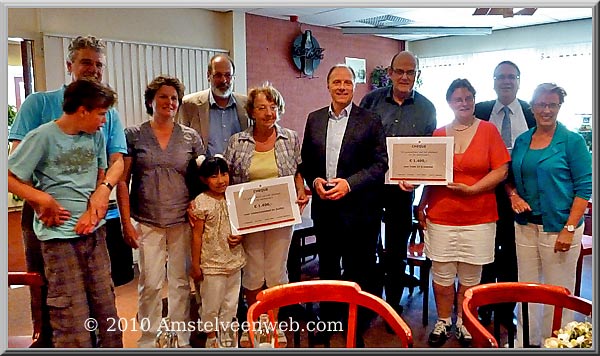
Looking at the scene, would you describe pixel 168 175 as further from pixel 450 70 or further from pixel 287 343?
pixel 450 70

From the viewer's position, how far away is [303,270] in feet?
10.6

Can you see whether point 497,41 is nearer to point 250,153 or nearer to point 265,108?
point 265,108

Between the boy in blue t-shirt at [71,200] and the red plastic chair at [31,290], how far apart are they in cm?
4

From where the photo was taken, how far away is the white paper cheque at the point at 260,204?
1.64 meters

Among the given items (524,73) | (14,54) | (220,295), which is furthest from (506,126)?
(14,54)

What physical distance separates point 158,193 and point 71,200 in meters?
0.33

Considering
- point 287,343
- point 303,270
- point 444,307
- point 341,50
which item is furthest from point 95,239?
point 303,270

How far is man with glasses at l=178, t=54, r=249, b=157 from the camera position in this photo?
190 centimetres

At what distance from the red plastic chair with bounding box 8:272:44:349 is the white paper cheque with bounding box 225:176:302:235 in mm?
584

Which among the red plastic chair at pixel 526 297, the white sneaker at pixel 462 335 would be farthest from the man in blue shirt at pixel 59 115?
the white sneaker at pixel 462 335

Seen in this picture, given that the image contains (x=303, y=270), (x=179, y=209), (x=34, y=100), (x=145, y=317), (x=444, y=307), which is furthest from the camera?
(x=303, y=270)

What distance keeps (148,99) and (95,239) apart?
0.49 meters

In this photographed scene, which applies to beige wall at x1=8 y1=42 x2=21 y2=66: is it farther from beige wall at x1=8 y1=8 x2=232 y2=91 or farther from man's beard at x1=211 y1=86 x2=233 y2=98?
man's beard at x1=211 y1=86 x2=233 y2=98

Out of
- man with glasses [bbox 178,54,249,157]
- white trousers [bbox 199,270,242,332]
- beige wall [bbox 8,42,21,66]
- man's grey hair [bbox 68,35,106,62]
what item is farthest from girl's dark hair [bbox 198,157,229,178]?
beige wall [bbox 8,42,21,66]
